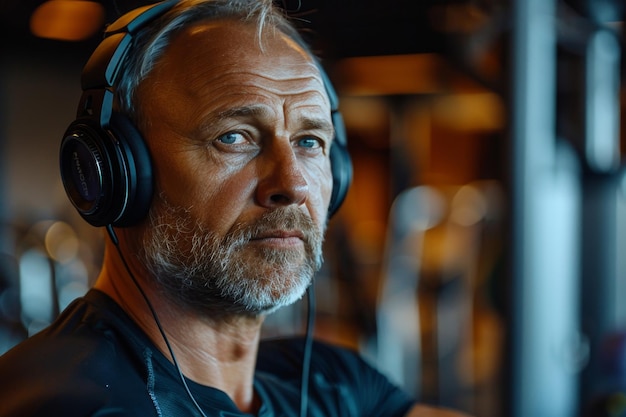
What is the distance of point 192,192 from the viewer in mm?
1056

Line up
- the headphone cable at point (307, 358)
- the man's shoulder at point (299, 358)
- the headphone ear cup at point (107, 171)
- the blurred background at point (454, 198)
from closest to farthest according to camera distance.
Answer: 1. the headphone ear cup at point (107, 171)
2. the headphone cable at point (307, 358)
3. the man's shoulder at point (299, 358)
4. the blurred background at point (454, 198)

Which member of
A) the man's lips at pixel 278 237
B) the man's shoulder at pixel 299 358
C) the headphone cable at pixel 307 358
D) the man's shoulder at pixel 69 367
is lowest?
the man's shoulder at pixel 299 358

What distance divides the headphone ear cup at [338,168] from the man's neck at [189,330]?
225 mm

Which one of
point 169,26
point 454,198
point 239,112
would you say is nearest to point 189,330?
point 239,112

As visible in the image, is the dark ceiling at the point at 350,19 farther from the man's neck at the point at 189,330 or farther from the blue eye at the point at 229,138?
the man's neck at the point at 189,330

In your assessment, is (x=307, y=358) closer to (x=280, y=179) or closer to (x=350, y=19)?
(x=280, y=179)

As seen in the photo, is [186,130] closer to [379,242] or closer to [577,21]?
[577,21]

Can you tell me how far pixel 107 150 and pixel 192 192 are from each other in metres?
0.12

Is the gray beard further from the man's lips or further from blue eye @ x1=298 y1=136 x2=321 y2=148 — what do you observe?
blue eye @ x1=298 y1=136 x2=321 y2=148

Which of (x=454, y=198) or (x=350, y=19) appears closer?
(x=350, y=19)

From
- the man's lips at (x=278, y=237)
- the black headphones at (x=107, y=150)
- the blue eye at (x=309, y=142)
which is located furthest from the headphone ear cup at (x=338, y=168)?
the black headphones at (x=107, y=150)

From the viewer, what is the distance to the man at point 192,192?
3.30 feet

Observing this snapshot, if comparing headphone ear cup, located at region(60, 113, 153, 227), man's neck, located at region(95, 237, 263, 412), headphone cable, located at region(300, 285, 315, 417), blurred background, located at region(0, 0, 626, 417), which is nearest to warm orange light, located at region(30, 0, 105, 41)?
blurred background, located at region(0, 0, 626, 417)

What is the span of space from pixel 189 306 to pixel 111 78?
30 cm
